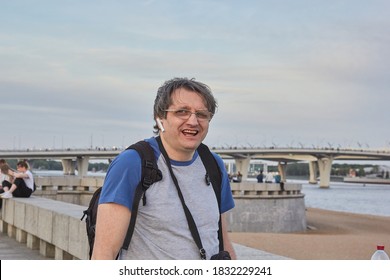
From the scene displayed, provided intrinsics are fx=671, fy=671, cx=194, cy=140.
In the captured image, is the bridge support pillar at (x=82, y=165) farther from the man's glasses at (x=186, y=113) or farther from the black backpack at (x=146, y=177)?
the man's glasses at (x=186, y=113)

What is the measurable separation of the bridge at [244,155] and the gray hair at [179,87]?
57.6 meters

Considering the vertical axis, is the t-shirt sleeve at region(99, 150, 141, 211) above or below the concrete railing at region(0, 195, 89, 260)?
above

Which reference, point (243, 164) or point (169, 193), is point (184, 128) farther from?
point (243, 164)

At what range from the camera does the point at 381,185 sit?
599 feet

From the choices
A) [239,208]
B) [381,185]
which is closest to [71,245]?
→ [239,208]

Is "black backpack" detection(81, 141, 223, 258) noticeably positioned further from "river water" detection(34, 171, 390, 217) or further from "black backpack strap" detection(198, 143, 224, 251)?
"river water" detection(34, 171, 390, 217)

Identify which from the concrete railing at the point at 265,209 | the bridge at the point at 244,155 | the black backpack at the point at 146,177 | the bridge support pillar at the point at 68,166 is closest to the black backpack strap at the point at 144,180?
the black backpack at the point at 146,177

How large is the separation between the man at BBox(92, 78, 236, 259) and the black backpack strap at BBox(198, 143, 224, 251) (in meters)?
0.04

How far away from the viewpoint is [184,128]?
→ 288cm

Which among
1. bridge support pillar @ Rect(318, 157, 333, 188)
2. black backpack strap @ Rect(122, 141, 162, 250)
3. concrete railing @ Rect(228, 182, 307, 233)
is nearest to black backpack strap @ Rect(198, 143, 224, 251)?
black backpack strap @ Rect(122, 141, 162, 250)

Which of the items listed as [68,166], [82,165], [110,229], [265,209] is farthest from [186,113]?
[68,166]

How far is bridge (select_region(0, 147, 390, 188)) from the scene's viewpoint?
6238cm
